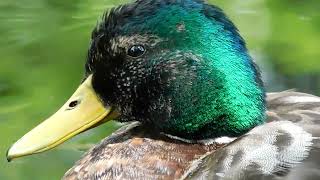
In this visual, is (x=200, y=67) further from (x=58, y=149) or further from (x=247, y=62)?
(x=58, y=149)

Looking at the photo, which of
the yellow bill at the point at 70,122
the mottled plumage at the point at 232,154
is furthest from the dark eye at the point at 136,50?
the mottled plumage at the point at 232,154

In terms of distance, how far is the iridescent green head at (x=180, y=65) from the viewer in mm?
3467

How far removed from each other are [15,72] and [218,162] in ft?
5.38

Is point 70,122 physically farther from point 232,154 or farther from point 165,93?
point 232,154

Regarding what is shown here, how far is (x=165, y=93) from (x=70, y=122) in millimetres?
311

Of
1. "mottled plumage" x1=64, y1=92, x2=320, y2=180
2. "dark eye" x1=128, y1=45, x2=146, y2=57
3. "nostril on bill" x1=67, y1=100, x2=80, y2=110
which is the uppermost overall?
"dark eye" x1=128, y1=45, x2=146, y2=57

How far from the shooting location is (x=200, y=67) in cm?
349

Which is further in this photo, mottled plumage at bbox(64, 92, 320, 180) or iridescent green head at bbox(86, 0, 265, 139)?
iridescent green head at bbox(86, 0, 265, 139)

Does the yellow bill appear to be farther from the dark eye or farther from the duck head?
the dark eye

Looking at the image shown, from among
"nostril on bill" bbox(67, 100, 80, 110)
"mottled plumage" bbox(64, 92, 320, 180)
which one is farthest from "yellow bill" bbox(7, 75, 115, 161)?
"mottled plumage" bbox(64, 92, 320, 180)

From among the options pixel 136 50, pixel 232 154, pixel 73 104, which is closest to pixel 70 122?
pixel 73 104

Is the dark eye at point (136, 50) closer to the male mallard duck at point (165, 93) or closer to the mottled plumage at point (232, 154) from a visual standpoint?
the male mallard duck at point (165, 93)

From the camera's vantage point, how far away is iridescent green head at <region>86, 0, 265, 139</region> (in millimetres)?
3467

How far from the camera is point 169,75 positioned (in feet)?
11.5
